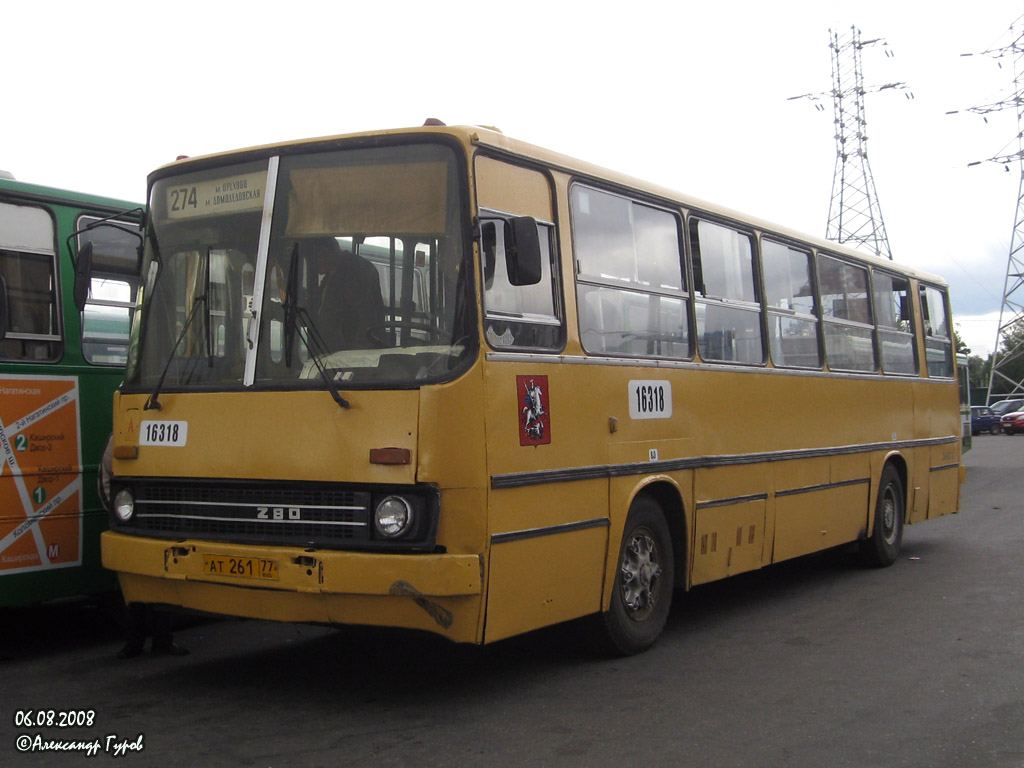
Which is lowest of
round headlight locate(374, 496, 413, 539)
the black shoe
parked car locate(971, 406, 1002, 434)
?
the black shoe

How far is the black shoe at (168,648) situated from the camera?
7738 millimetres

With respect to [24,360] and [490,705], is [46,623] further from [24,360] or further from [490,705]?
[490,705]

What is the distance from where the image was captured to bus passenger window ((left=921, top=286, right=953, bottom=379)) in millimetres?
13945

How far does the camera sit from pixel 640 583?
768 centimetres

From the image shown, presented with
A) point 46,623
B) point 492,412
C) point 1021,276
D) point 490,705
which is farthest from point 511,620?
point 1021,276

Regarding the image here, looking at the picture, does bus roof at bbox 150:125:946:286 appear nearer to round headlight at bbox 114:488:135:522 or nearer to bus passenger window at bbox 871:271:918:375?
round headlight at bbox 114:488:135:522

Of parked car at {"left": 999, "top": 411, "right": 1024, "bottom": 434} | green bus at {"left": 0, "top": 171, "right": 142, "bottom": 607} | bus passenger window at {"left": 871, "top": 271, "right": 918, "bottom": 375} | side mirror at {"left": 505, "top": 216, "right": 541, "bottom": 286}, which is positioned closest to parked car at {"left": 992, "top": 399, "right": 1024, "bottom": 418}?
parked car at {"left": 999, "top": 411, "right": 1024, "bottom": 434}

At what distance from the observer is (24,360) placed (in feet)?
25.7

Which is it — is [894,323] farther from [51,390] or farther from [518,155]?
[51,390]

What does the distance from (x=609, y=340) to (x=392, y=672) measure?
2.43m

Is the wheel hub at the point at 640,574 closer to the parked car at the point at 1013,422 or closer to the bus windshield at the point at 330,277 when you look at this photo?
the bus windshield at the point at 330,277

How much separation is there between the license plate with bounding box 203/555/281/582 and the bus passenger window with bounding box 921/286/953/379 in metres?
9.86

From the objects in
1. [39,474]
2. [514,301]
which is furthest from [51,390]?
[514,301]

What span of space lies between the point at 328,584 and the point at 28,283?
3.59 metres
